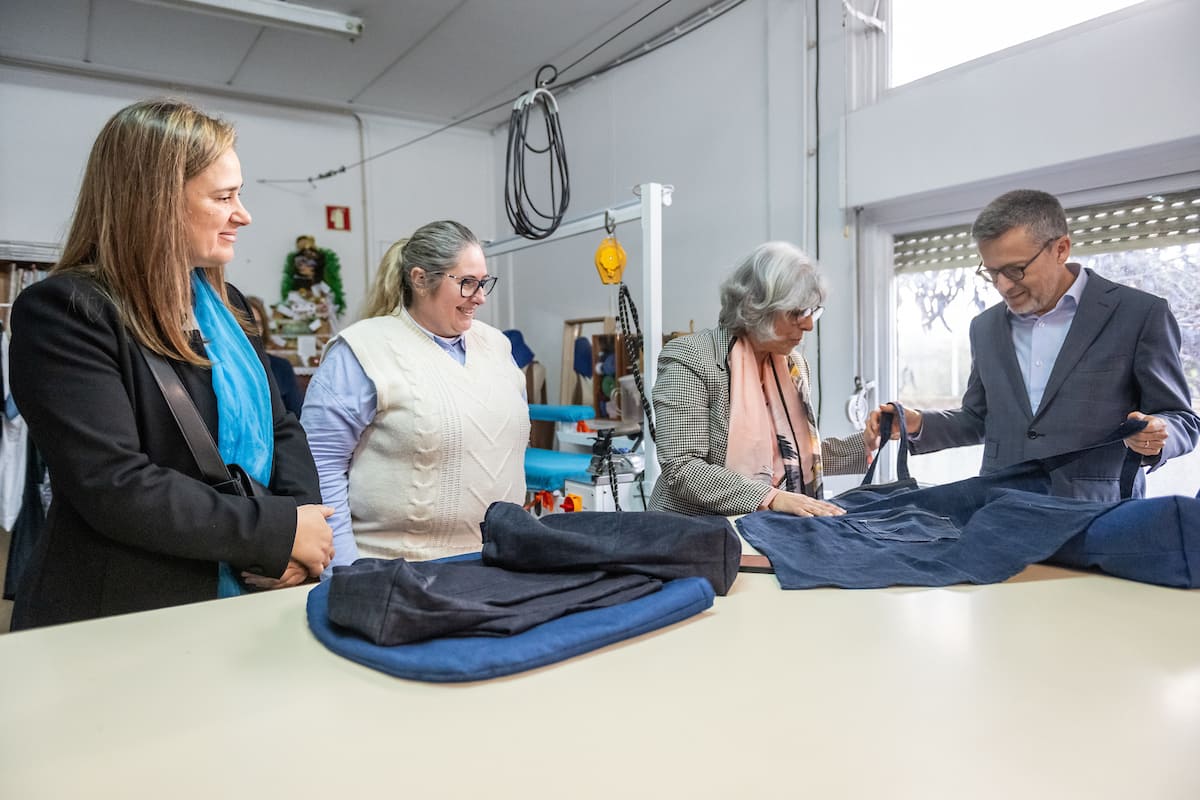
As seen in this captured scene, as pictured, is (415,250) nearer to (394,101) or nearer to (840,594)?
(840,594)

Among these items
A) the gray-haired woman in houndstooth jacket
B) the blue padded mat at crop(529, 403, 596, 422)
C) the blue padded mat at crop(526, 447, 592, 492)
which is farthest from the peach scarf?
the blue padded mat at crop(529, 403, 596, 422)

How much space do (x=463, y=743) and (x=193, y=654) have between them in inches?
15.5

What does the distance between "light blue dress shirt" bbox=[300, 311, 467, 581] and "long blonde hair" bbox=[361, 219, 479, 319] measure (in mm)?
271

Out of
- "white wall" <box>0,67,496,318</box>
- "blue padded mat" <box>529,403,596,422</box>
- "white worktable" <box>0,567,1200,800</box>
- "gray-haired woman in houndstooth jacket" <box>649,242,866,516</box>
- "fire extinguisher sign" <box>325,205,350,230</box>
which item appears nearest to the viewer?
"white worktable" <box>0,567,1200,800</box>

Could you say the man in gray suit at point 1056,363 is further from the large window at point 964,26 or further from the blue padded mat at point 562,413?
the blue padded mat at point 562,413

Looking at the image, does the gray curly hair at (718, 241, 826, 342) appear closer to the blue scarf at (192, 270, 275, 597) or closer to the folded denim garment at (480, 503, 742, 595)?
the folded denim garment at (480, 503, 742, 595)

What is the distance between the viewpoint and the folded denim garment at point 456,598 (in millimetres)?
766

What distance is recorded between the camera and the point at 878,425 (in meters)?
Result: 1.78

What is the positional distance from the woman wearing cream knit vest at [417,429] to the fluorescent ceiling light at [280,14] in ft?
9.83

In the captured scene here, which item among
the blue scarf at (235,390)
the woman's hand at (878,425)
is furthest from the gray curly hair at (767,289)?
the blue scarf at (235,390)

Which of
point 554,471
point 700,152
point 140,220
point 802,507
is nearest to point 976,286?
point 700,152

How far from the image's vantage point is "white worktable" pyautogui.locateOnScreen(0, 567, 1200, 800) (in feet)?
1.90

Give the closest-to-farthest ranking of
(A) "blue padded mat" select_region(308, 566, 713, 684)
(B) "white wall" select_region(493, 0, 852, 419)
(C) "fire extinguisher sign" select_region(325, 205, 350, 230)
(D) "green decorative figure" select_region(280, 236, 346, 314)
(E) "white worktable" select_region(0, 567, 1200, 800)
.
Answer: (E) "white worktable" select_region(0, 567, 1200, 800)
(A) "blue padded mat" select_region(308, 566, 713, 684)
(B) "white wall" select_region(493, 0, 852, 419)
(D) "green decorative figure" select_region(280, 236, 346, 314)
(C) "fire extinguisher sign" select_region(325, 205, 350, 230)

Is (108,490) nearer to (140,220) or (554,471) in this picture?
(140,220)
